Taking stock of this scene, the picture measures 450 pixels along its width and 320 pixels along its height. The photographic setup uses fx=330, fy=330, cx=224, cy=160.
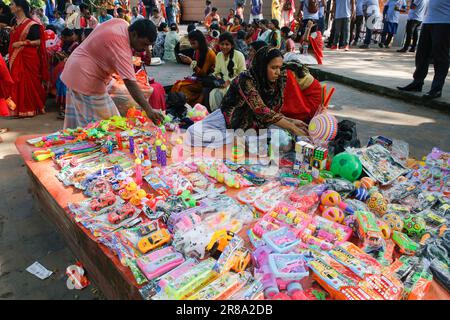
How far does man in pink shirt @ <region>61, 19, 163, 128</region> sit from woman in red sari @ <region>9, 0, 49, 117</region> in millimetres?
1873

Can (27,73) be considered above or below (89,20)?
below

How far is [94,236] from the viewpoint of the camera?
1715mm

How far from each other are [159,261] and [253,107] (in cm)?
158

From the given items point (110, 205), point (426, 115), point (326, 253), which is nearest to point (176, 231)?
point (110, 205)

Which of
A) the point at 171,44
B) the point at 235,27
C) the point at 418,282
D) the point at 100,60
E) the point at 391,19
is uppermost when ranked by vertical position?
the point at 391,19

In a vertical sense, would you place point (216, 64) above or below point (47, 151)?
above

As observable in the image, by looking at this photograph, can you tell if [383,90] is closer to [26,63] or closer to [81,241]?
[81,241]

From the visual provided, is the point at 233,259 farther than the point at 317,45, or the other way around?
the point at 317,45

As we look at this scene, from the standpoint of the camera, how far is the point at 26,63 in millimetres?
4461

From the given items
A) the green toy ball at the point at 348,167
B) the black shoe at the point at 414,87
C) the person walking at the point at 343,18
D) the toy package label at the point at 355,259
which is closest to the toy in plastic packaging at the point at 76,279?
the toy package label at the point at 355,259

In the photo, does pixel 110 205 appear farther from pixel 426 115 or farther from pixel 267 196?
pixel 426 115

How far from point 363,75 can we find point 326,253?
5873 millimetres

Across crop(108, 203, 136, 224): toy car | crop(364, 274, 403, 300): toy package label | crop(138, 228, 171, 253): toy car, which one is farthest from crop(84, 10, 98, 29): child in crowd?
crop(364, 274, 403, 300): toy package label

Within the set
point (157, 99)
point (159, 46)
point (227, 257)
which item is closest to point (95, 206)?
point (227, 257)
